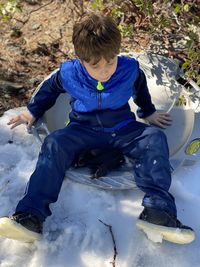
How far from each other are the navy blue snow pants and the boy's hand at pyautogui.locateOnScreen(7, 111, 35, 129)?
0.69ft

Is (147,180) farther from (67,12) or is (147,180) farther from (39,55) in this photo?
(67,12)

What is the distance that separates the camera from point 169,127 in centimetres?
254

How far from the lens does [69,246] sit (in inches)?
82.5

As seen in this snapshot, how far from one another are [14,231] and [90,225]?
1.18ft

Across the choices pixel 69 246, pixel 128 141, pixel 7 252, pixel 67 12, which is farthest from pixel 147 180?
pixel 67 12

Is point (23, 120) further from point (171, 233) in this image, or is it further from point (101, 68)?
point (171, 233)

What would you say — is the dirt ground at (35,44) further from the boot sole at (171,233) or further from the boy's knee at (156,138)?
the boot sole at (171,233)

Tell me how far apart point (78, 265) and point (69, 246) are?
0.10 meters

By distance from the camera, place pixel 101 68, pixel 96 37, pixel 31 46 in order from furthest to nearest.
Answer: pixel 31 46
pixel 101 68
pixel 96 37

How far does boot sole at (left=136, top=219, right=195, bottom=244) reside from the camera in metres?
1.97

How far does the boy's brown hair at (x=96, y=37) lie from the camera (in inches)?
75.9

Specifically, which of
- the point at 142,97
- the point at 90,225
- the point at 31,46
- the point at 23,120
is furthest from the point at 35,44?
the point at 90,225

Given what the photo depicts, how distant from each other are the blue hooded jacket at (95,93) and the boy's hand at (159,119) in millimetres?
75

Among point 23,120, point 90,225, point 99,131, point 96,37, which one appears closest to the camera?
point 96,37
